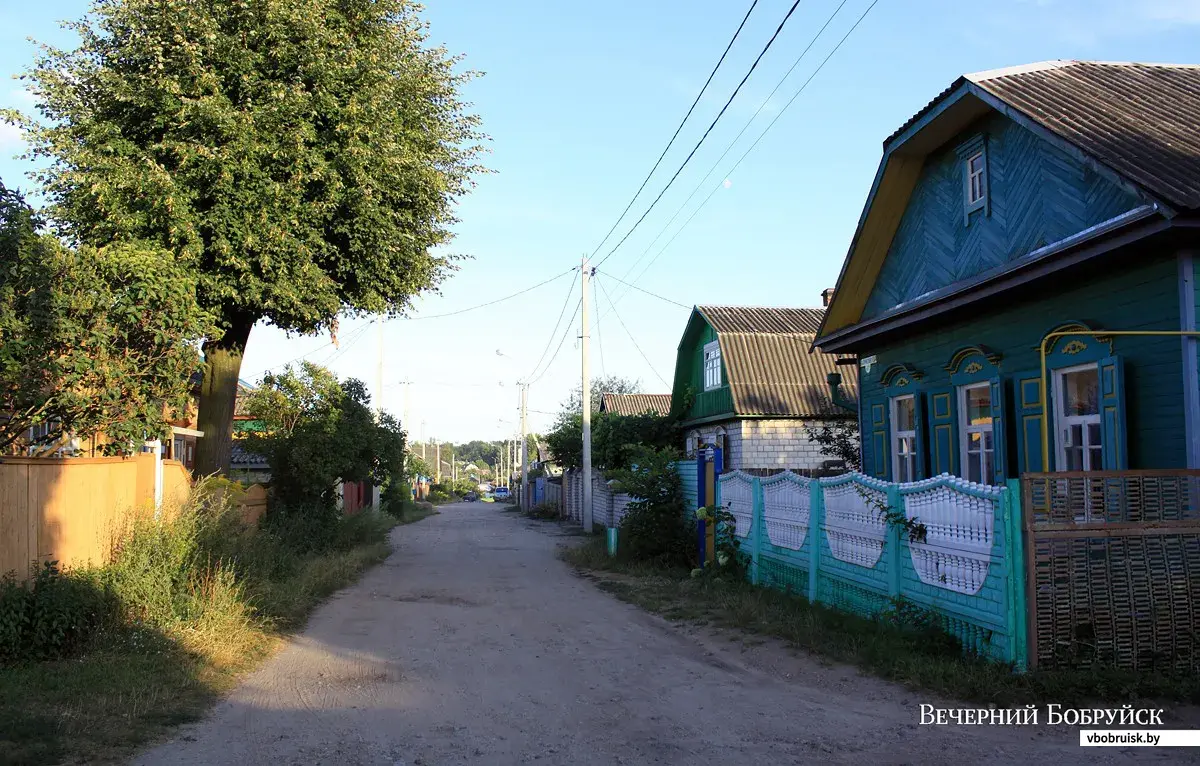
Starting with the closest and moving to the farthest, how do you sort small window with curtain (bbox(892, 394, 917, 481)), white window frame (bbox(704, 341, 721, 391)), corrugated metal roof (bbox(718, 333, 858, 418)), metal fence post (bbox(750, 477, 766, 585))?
1. metal fence post (bbox(750, 477, 766, 585))
2. small window with curtain (bbox(892, 394, 917, 481))
3. corrugated metal roof (bbox(718, 333, 858, 418))
4. white window frame (bbox(704, 341, 721, 391))

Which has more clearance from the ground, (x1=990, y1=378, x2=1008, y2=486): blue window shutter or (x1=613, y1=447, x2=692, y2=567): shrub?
(x1=990, y1=378, x2=1008, y2=486): blue window shutter

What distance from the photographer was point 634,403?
4491 centimetres

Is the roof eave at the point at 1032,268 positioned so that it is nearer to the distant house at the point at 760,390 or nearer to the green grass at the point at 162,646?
the green grass at the point at 162,646

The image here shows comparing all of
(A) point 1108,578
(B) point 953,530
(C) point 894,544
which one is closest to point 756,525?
(C) point 894,544

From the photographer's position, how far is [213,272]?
1589 cm

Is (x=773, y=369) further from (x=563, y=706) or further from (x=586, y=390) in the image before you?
(x=563, y=706)

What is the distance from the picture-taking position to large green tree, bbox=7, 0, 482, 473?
15.0 meters

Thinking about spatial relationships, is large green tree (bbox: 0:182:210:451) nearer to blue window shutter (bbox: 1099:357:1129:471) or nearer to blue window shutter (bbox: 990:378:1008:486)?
blue window shutter (bbox: 990:378:1008:486)

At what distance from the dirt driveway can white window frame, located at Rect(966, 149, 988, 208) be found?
661 centimetres

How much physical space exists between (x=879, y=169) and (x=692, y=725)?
32.2ft

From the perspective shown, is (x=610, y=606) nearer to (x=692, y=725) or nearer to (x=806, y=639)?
(x=806, y=639)

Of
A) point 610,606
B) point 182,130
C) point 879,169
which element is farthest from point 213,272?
point 879,169

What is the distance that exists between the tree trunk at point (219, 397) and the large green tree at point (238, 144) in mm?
66

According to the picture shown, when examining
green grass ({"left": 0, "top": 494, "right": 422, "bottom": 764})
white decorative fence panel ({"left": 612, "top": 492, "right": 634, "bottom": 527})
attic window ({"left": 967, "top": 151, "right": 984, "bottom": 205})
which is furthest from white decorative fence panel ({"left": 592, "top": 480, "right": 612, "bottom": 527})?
attic window ({"left": 967, "top": 151, "right": 984, "bottom": 205})
